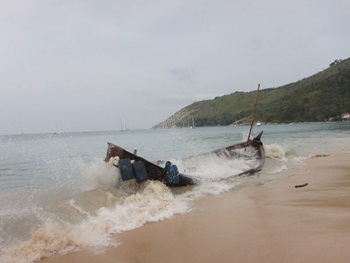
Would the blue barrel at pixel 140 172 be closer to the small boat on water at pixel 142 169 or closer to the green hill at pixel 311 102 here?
the small boat on water at pixel 142 169

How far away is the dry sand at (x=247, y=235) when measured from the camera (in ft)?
16.9

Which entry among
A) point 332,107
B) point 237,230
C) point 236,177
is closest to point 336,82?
point 332,107

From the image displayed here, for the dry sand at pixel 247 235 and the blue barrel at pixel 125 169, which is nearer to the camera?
the dry sand at pixel 247 235

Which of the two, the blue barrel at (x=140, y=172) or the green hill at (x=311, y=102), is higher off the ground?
the green hill at (x=311, y=102)

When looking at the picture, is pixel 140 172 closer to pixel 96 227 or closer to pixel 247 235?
pixel 96 227

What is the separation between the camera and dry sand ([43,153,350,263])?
5148 millimetres

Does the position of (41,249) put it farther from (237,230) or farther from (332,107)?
(332,107)

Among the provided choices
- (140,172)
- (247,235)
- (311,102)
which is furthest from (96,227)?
(311,102)

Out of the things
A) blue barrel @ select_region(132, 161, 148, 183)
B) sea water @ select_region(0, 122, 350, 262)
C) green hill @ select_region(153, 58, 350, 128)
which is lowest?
sea water @ select_region(0, 122, 350, 262)

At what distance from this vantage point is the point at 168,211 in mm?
8305

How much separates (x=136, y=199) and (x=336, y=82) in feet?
394

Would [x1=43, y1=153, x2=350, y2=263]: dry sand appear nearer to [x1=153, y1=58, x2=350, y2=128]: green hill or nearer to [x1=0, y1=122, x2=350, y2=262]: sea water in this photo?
[x1=0, y1=122, x2=350, y2=262]: sea water

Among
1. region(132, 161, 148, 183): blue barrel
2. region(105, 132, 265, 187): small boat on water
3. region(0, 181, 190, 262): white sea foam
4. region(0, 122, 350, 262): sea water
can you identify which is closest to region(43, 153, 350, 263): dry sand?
region(0, 181, 190, 262): white sea foam

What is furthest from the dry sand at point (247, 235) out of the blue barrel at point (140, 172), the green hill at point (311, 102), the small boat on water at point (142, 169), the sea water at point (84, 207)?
the green hill at point (311, 102)
